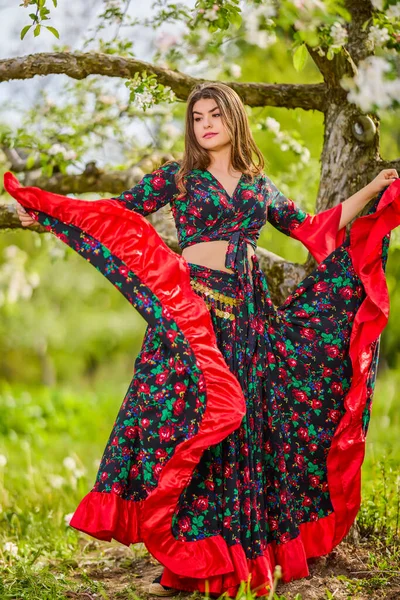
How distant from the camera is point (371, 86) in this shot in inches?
135

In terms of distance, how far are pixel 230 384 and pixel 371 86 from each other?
5.49 ft

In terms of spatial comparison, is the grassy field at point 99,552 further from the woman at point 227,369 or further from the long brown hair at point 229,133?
the long brown hair at point 229,133

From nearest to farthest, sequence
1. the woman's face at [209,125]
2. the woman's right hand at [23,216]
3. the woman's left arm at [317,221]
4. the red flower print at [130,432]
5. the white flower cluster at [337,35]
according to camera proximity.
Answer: the red flower print at [130,432] → the woman's right hand at [23,216] → the woman's face at [209,125] → the white flower cluster at [337,35] → the woman's left arm at [317,221]

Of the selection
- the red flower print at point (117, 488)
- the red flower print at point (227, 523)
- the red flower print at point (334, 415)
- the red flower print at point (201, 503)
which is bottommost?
the red flower print at point (227, 523)

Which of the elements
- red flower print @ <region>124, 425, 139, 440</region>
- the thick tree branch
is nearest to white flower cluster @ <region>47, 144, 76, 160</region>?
the thick tree branch

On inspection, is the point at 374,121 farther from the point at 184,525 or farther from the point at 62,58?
the point at 184,525

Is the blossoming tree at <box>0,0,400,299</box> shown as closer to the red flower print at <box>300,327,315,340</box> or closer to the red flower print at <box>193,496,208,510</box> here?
the red flower print at <box>300,327,315,340</box>

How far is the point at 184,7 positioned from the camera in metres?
3.77

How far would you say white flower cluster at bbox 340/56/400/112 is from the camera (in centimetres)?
336

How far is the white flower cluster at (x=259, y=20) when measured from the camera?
10.1ft

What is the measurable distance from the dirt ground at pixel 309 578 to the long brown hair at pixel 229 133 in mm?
1595

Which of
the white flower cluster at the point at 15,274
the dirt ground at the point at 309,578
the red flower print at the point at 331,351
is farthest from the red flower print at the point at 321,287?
the white flower cluster at the point at 15,274

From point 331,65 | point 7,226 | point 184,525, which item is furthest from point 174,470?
point 331,65

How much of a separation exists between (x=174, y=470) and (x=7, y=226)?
1.83m
